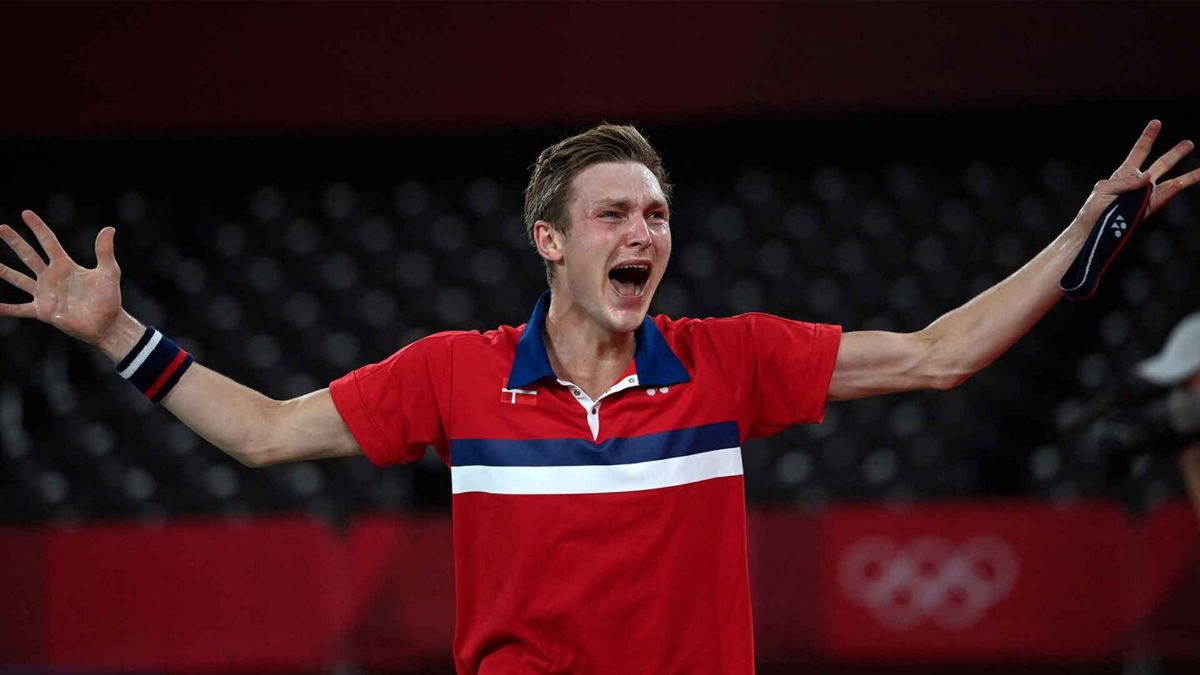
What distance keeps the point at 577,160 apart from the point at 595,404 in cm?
43

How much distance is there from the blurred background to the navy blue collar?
8.01 feet

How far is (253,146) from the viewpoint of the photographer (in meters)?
5.85

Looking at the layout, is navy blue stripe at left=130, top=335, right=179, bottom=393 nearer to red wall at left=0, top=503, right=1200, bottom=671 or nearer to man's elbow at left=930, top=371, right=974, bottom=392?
man's elbow at left=930, top=371, right=974, bottom=392

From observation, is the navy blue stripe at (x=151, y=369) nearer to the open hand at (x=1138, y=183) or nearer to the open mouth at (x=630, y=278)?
the open mouth at (x=630, y=278)

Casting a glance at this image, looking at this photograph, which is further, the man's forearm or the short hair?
the short hair

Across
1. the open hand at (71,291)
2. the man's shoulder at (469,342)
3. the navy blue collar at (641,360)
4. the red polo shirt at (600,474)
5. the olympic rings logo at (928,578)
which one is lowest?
the olympic rings logo at (928,578)

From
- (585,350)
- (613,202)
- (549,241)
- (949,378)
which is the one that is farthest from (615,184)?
(949,378)

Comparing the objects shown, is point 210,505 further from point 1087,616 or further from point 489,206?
Result: point 1087,616

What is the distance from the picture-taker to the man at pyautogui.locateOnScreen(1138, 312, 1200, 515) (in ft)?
14.9

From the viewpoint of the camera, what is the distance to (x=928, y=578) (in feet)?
15.4

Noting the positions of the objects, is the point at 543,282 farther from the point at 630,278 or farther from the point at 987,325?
the point at 987,325

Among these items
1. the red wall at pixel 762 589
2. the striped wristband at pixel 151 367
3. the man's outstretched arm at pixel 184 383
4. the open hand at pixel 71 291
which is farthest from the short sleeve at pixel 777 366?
the red wall at pixel 762 589

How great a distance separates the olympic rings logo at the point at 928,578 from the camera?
466cm

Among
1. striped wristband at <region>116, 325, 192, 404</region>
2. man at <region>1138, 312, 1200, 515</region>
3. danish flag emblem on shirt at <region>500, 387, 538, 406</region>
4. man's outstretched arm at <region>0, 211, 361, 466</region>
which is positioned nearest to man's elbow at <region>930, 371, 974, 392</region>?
danish flag emblem on shirt at <region>500, 387, 538, 406</region>
